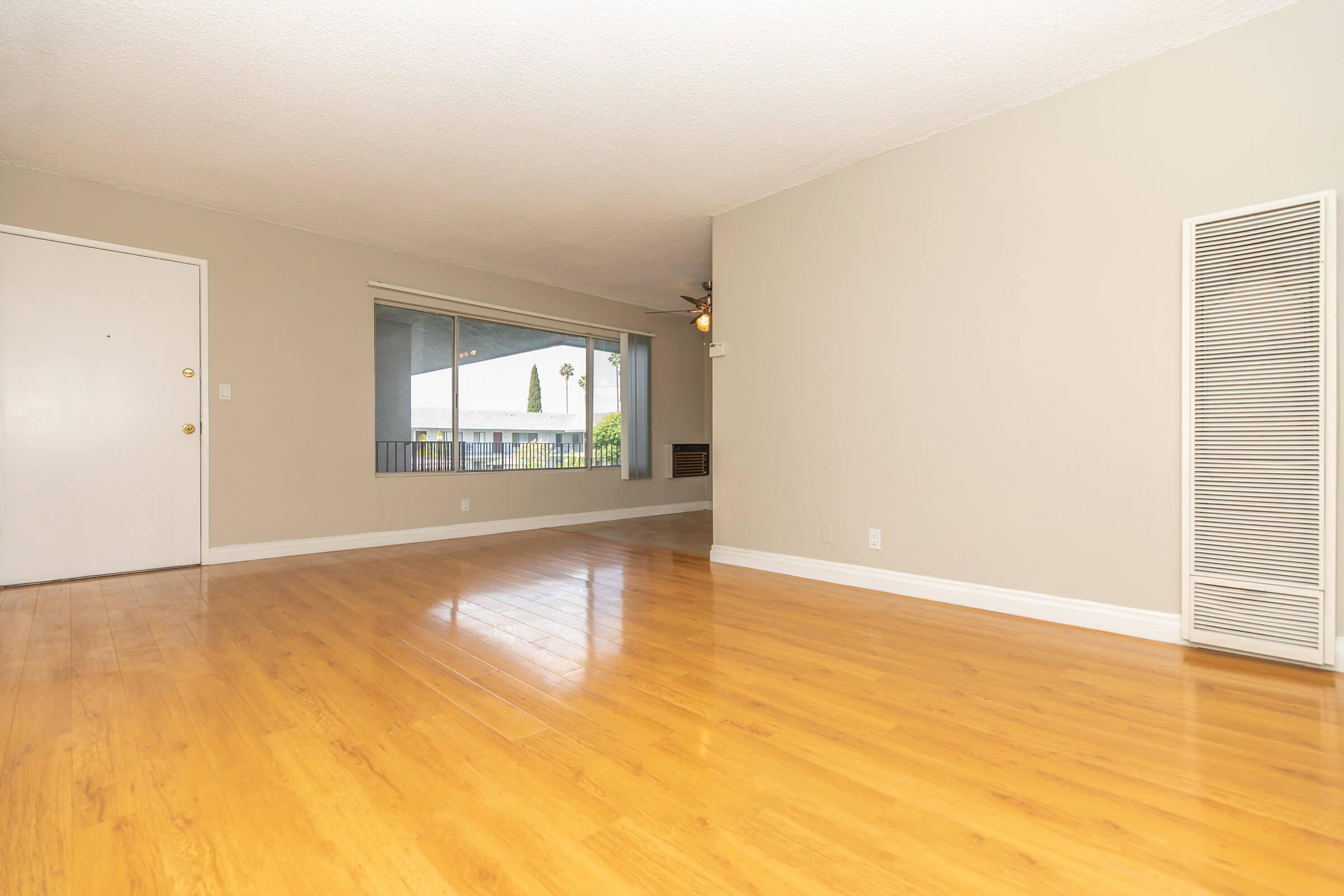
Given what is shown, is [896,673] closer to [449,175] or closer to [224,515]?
[449,175]

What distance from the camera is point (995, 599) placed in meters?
3.20

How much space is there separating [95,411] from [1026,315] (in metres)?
5.75

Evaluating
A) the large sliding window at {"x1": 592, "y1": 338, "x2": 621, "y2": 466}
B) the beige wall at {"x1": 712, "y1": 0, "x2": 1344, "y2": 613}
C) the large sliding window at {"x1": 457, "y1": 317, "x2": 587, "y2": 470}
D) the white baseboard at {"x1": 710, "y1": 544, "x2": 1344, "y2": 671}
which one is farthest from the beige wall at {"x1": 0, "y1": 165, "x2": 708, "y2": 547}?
the white baseboard at {"x1": 710, "y1": 544, "x2": 1344, "y2": 671}

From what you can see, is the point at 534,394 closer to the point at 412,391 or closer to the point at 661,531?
the point at 412,391

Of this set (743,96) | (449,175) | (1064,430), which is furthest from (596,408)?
(1064,430)

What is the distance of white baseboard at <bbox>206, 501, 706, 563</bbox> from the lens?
4.66 metres

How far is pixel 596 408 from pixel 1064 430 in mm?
5142

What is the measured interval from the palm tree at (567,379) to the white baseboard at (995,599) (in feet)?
11.0

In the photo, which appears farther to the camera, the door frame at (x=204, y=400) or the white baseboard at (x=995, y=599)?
the door frame at (x=204, y=400)

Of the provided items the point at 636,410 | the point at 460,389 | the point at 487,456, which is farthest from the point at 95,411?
the point at 636,410

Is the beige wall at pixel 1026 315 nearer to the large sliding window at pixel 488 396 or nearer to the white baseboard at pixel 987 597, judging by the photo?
the white baseboard at pixel 987 597

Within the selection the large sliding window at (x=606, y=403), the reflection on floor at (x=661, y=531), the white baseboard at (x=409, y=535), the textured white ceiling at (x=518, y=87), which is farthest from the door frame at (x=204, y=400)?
the large sliding window at (x=606, y=403)

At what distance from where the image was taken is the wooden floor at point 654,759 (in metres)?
1.24

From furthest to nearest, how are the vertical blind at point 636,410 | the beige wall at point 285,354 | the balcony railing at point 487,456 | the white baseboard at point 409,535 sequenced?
the vertical blind at point 636,410
the balcony railing at point 487,456
the white baseboard at point 409,535
the beige wall at point 285,354
